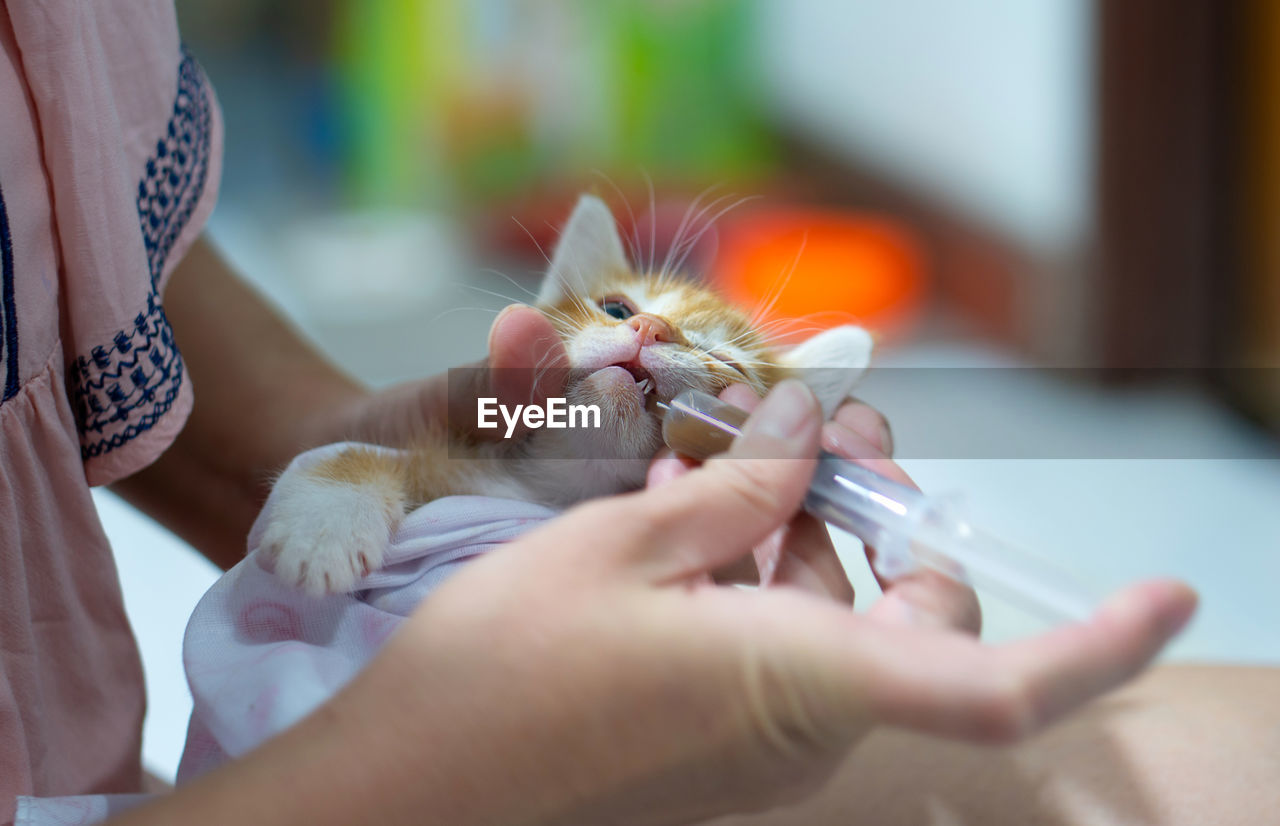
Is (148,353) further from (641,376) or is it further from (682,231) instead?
(682,231)

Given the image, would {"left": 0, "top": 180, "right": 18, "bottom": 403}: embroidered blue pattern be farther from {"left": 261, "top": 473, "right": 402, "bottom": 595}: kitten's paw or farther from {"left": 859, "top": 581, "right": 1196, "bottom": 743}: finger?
{"left": 859, "top": 581, "right": 1196, "bottom": 743}: finger

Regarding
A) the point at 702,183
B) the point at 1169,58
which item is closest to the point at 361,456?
the point at 702,183

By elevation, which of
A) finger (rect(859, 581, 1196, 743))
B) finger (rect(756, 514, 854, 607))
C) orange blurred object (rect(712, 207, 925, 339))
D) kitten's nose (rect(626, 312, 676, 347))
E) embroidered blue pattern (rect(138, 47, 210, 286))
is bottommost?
orange blurred object (rect(712, 207, 925, 339))

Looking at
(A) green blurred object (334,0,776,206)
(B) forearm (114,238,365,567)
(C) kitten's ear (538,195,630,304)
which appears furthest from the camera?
(A) green blurred object (334,0,776,206)

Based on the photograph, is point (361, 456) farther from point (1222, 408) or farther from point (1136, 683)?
point (1222, 408)

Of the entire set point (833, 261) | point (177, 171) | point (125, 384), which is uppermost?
point (177, 171)

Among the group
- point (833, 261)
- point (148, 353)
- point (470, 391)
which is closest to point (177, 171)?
point (148, 353)

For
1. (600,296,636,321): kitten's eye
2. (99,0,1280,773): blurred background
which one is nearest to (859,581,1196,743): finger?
(600,296,636,321): kitten's eye
